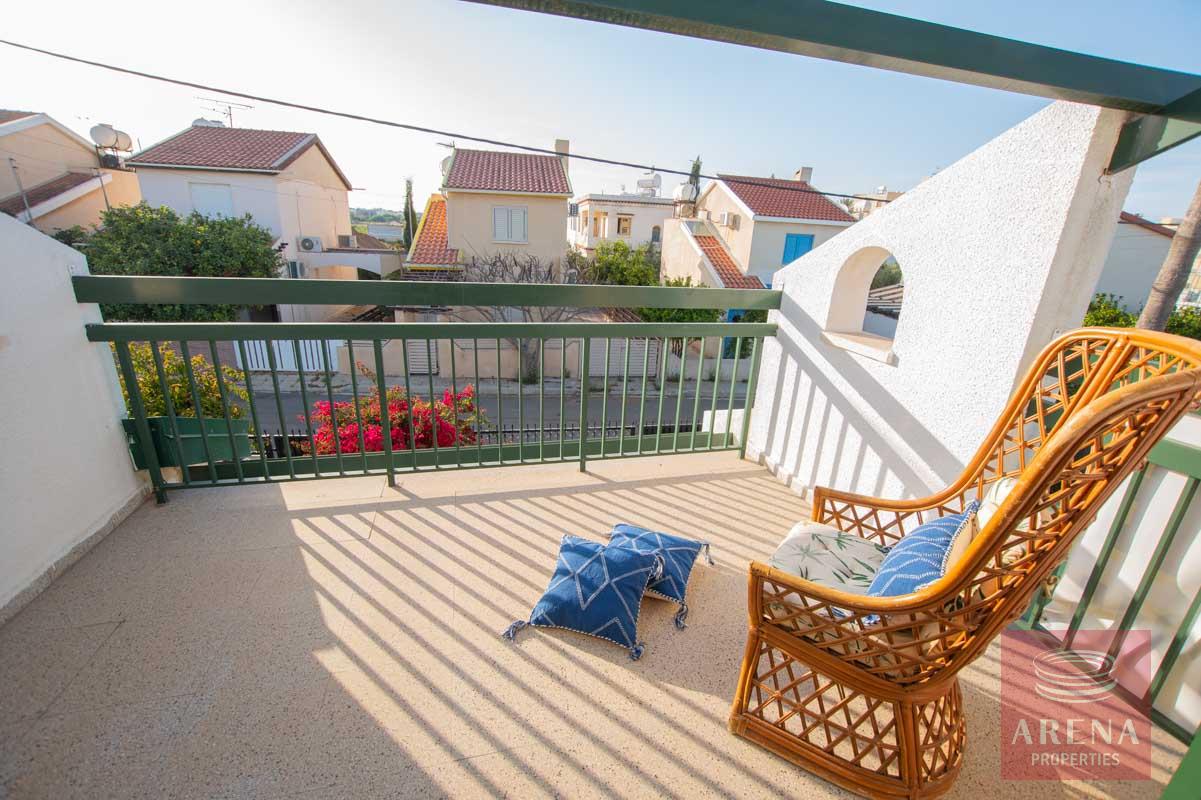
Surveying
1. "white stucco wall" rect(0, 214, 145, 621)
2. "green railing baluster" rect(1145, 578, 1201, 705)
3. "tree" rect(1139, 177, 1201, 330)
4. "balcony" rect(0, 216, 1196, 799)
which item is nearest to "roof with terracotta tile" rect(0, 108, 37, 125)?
"white stucco wall" rect(0, 214, 145, 621)

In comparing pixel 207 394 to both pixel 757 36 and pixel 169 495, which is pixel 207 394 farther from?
pixel 757 36

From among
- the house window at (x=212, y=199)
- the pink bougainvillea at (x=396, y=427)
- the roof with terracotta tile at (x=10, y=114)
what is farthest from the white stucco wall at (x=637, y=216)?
the pink bougainvillea at (x=396, y=427)

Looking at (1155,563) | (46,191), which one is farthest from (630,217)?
(1155,563)

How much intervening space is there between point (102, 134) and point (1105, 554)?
21432mm

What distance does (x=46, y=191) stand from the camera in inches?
531

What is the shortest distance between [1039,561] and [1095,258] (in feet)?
4.04

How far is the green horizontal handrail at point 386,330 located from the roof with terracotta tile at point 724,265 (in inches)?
453

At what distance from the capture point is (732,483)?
9.60 ft

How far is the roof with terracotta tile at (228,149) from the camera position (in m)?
12.8

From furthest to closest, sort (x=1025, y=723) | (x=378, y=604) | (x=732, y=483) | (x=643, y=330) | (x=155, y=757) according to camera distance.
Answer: (x=732, y=483) → (x=643, y=330) → (x=378, y=604) → (x=1025, y=723) → (x=155, y=757)

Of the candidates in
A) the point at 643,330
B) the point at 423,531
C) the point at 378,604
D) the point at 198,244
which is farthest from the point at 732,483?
the point at 198,244

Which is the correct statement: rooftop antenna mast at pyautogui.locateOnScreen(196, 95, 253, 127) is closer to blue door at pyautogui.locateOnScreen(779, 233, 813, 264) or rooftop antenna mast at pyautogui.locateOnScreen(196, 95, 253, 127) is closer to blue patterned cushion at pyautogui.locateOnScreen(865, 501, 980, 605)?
blue door at pyautogui.locateOnScreen(779, 233, 813, 264)

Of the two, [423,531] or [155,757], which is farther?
[423,531]

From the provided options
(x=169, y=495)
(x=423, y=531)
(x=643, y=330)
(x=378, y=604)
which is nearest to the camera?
(x=378, y=604)
